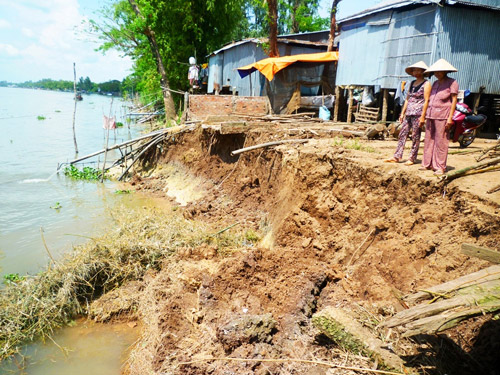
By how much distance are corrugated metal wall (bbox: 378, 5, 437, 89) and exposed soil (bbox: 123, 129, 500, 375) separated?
5308 mm

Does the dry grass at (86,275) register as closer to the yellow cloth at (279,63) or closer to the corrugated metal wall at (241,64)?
the yellow cloth at (279,63)

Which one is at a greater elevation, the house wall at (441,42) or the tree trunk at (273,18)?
the tree trunk at (273,18)

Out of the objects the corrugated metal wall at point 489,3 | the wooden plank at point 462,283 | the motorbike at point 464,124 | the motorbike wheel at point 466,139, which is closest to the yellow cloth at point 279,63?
the corrugated metal wall at point 489,3

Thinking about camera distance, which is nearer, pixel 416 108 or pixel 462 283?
pixel 462 283

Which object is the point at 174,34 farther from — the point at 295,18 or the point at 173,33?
the point at 295,18

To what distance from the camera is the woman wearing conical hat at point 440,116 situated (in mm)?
5488

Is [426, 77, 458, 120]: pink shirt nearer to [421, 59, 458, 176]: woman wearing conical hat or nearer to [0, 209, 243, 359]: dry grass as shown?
[421, 59, 458, 176]: woman wearing conical hat

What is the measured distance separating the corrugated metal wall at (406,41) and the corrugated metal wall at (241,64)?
6.36m

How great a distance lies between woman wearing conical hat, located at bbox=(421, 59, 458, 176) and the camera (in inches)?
216

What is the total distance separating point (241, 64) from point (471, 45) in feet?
40.4

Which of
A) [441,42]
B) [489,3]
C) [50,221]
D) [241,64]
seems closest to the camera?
[50,221]

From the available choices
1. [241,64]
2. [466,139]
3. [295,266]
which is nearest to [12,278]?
[295,266]

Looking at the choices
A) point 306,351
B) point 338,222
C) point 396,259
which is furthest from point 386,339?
point 338,222

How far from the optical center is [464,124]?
8.52 metres
